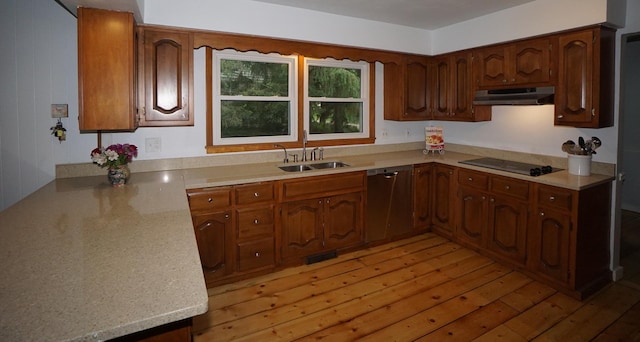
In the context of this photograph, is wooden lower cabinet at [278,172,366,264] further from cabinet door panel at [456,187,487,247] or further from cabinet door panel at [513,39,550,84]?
cabinet door panel at [513,39,550,84]

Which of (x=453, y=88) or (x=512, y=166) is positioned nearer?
(x=512, y=166)

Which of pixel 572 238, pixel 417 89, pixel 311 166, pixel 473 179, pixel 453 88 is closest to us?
pixel 572 238

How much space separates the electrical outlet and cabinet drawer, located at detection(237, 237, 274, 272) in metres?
1.14

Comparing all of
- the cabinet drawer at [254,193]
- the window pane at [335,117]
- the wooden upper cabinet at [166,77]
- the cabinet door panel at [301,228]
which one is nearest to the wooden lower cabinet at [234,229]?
the cabinet drawer at [254,193]

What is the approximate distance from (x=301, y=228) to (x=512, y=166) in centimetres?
212

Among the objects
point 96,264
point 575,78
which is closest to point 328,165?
point 575,78

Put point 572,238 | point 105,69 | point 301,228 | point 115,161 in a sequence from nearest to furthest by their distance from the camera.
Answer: point 105,69
point 115,161
point 572,238
point 301,228

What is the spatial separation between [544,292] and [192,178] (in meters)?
2.97

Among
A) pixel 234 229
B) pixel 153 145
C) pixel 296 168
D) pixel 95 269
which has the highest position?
pixel 153 145

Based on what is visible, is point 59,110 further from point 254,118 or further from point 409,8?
point 409,8

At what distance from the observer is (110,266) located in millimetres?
1275

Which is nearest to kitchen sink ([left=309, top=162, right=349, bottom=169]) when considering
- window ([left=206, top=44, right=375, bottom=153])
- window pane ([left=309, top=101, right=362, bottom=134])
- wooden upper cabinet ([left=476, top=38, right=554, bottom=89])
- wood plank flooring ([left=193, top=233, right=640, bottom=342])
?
window ([left=206, top=44, right=375, bottom=153])

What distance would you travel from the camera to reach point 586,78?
115 inches

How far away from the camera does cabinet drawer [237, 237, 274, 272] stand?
304 centimetres
